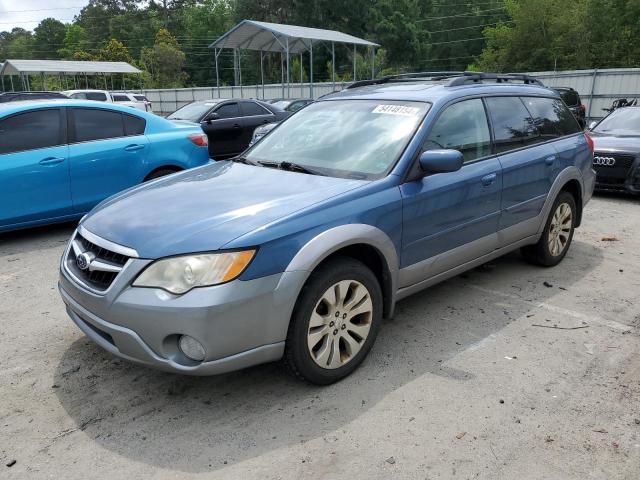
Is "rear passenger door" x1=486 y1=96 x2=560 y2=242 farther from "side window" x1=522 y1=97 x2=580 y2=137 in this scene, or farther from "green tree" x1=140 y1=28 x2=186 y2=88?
"green tree" x1=140 y1=28 x2=186 y2=88

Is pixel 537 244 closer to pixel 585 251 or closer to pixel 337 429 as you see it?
pixel 585 251

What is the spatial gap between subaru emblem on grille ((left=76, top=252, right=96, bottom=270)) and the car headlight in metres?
0.46

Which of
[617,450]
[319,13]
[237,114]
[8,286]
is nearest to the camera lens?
[617,450]

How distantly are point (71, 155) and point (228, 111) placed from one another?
21.6ft

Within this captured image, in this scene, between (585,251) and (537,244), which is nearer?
(537,244)

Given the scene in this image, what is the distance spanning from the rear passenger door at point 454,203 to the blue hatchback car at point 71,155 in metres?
3.96

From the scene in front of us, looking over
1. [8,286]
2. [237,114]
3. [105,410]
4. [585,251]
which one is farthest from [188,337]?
[237,114]

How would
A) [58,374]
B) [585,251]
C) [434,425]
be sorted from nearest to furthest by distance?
[434,425] → [58,374] → [585,251]

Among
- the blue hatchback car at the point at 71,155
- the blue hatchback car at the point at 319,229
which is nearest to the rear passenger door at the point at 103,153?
the blue hatchback car at the point at 71,155

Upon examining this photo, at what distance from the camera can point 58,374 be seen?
11.1 feet

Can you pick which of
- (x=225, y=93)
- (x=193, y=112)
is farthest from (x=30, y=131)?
(x=225, y=93)

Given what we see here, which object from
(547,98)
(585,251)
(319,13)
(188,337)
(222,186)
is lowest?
(585,251)

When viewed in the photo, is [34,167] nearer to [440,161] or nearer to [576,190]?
[440,161]

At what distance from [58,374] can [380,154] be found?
7.97ft
